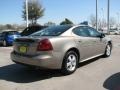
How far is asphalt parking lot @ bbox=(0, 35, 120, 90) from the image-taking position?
5.87 metres

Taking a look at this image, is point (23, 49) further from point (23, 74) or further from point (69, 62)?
point (69, 62)

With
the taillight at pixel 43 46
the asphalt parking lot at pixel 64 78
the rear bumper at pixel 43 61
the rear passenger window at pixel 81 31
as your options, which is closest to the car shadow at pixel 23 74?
the asphalt parking lot at pixel 64 78

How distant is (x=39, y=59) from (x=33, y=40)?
589 millimetres

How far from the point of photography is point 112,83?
→ 5992 millimetres

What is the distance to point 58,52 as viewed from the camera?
6.62 meters

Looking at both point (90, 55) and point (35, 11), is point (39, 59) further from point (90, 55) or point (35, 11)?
point (35, 11)

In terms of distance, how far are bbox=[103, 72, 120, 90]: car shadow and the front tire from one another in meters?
1.19

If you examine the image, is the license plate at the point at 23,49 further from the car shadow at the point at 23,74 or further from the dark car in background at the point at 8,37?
the dark car in background at the point at 8,37

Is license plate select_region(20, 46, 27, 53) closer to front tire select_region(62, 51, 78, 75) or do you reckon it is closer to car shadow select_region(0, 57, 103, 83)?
car shadow select_region(0, 57, 103, 83)

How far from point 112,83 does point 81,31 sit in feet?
8.21

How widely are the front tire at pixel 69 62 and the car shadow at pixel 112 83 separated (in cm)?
119

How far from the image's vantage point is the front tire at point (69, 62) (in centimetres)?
686

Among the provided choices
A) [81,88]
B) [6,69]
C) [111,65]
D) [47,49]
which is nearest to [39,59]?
[47,49]

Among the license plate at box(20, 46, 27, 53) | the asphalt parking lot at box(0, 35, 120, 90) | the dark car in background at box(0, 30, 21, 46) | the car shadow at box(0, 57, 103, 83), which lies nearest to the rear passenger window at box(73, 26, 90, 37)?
the asphalt parking lot at box(0, 35, 120, 90)
